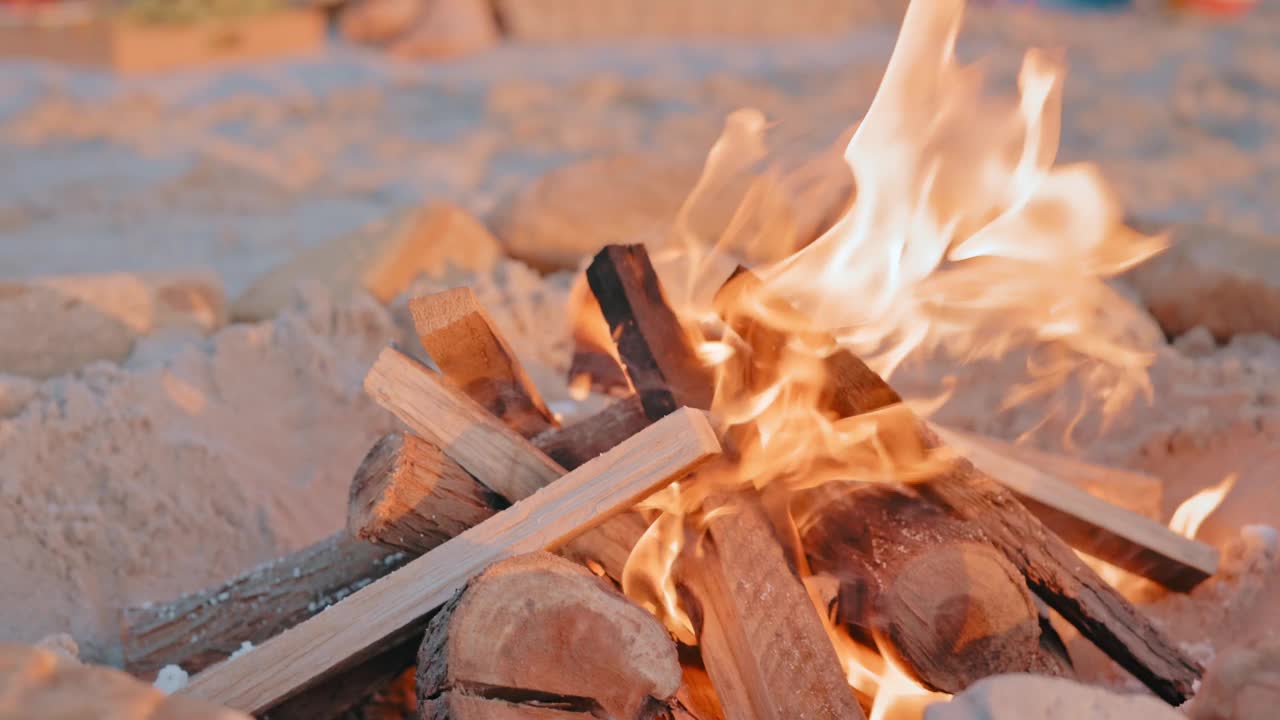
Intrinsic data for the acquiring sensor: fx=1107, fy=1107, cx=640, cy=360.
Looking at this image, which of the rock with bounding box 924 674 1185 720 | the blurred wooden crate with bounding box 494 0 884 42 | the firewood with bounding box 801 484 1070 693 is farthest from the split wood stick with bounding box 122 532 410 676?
the blurred wooden crate with bounding box 494 0 884 42

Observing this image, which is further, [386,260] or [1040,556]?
[386,260]

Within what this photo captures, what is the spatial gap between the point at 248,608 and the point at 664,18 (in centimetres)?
866

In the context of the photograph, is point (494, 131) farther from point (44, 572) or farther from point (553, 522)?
point (553, 522)

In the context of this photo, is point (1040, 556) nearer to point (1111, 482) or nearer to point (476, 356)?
point (1111, 482)

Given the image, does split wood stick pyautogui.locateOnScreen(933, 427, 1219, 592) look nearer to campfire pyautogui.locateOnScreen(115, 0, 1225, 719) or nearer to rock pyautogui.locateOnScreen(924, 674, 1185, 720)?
campfire pyautogui.locateOnScreen(115, 0, 1225, 719)

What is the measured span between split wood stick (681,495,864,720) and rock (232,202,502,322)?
2145 millimetres

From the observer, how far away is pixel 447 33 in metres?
8.92

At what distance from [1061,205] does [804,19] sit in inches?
289

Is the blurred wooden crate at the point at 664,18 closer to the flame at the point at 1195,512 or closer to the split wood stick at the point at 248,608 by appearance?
the flame at the point at 1195,512

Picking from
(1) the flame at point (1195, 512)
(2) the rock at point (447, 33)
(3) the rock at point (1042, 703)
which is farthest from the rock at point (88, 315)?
(2) the rock at point (447, 33)

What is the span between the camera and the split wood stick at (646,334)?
83.7 inches

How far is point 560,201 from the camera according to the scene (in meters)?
4.36

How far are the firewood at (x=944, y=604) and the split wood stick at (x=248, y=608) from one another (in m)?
0.92

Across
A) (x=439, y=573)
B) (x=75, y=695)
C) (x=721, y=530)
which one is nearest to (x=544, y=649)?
(x=439, y=573)
